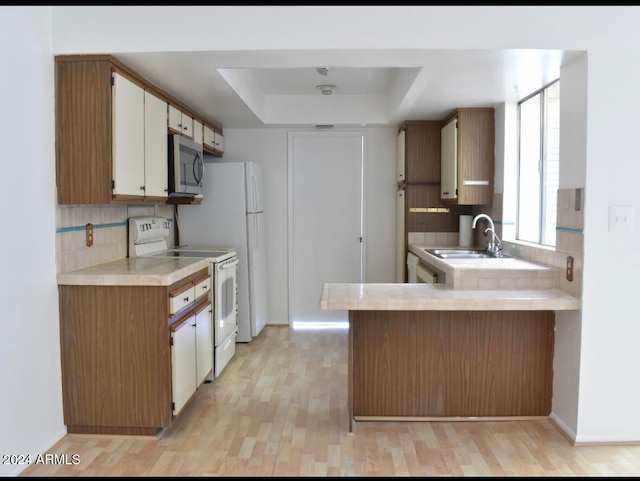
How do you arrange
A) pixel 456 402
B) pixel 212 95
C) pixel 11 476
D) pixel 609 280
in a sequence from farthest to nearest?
pixel 212 95 → pixel 456 402 → pixel 609 280 → pixel 11 476

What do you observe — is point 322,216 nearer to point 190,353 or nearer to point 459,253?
point 459,253

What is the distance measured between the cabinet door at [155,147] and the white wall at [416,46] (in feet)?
1.99

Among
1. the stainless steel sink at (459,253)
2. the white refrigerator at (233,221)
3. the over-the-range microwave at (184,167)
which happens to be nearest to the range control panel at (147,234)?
the over-the-range microwave at (184,167)

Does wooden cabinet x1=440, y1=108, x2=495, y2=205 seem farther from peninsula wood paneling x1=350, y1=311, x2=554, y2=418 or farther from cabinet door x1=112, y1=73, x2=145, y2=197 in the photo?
cabinet door x1=112, y1=73, x2=145, y2=197

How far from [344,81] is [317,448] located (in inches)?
126

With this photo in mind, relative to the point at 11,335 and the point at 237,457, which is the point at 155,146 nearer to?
the point at 11,335

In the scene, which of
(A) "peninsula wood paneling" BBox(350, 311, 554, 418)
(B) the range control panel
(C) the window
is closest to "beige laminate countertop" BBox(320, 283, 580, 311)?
(A) "peninsula wood paneling" BBox(350, 311, 554, 418)

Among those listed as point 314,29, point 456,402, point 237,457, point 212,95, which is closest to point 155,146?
point 212,95

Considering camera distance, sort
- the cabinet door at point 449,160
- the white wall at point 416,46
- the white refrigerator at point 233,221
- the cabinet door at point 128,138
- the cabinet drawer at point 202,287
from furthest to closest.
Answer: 1. the white refrigerator at point 233,221
2. the cabinet door at point 449,160
3. the cabinet drawer at point 202,287
4. the cabinet door at point 128,138
5. the white wall at point 416,46

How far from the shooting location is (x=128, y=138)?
312 centimetres

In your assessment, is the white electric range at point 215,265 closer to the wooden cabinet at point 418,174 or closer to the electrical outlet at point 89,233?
the electrical outlet at point 89,233

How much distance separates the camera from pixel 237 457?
276cm

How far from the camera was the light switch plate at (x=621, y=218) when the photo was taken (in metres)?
2.83

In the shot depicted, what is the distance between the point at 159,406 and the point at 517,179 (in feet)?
10.4
